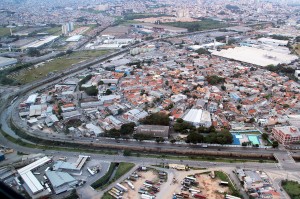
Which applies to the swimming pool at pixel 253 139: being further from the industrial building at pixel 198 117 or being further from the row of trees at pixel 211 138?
the industrial building at pixel 198 117

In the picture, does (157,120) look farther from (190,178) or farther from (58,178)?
(58,178)

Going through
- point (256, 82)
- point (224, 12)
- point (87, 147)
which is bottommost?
point (87, 147)

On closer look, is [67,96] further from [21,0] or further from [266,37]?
[21,0]

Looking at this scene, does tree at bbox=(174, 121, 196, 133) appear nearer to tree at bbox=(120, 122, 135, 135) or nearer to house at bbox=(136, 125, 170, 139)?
house at bbox=(136, 125, 170, 139)

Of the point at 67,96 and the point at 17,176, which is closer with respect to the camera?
the point at 17,176

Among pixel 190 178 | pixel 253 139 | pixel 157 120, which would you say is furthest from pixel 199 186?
pixel 157 120

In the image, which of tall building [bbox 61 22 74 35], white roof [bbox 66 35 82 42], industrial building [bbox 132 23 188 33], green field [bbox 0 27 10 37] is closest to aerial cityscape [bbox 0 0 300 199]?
white roof [bbox 66 35 82 42]

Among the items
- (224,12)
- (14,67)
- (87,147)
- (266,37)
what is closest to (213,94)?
(87,147)
